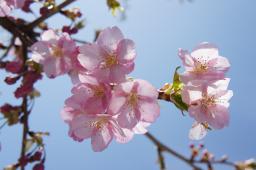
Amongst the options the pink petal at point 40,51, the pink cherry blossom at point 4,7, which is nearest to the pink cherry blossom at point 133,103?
the pink petal at point 40,51

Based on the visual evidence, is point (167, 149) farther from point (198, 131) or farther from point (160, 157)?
point (198, 131)

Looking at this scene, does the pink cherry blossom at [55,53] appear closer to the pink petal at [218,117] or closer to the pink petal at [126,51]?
the pink petal at [126,51]

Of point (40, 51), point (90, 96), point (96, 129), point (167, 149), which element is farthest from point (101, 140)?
point (167, 149)

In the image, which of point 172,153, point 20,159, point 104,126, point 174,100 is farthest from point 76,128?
point 172,153

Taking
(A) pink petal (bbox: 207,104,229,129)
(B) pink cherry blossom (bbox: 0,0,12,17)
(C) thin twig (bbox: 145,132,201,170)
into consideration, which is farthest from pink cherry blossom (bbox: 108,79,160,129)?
(B) pink cherry blossom (bbox: 0,0,12,17)

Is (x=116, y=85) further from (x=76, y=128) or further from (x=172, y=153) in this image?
(x=172, y=153)

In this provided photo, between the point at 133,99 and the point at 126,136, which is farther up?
the point at 133,99
